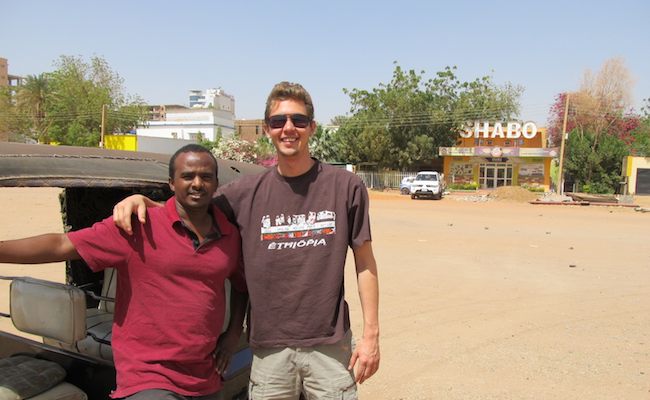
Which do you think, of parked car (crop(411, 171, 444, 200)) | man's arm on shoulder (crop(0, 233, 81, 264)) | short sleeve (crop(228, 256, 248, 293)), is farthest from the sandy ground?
parked car (crop(411, 171, 444, 200))

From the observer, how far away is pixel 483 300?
23.5ft

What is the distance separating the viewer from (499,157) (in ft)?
126

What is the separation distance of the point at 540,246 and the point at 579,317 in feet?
19.8

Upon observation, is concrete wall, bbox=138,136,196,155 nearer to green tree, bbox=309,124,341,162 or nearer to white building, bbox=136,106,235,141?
green tree, bbox=309,124,341,162

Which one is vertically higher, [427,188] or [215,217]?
[215,217]

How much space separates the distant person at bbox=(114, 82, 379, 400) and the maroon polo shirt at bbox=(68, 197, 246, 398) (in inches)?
8.8

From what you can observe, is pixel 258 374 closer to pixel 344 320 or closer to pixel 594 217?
pixel 344 320

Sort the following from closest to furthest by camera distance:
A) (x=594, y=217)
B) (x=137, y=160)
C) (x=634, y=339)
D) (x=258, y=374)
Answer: (x=258, y=374) < (x=137, y=160) < (x=634, y=339) < (x=594, y=217)

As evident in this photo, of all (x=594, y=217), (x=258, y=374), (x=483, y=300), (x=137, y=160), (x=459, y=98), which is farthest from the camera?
(x=459, y=98)

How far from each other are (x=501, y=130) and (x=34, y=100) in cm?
4715

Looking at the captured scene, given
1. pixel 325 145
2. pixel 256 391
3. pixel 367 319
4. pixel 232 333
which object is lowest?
pixel 256 391

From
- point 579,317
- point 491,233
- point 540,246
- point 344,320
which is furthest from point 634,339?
point 491,233

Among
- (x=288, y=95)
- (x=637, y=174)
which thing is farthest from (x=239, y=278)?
(x=637, y=174)

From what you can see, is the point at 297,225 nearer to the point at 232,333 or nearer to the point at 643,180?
the point at 232,333
